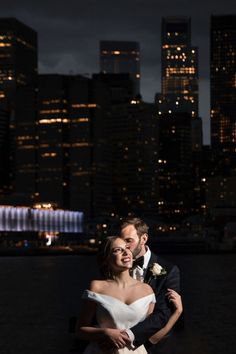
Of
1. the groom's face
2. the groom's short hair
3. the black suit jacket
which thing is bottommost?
the black suit jacket

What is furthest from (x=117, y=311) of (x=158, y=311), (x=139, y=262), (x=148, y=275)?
(x=139, y=262)

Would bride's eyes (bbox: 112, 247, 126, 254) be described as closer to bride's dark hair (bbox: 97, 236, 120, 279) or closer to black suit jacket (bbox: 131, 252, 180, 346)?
bride's dark hair (bbox: 97, 236, 120, 279)

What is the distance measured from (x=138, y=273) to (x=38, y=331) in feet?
109

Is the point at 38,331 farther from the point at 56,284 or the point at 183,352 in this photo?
the point at 56,284

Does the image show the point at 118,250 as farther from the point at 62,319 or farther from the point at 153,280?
the point at 62,319

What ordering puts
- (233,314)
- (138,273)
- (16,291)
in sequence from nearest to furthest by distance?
(138,273)
(233,314)
(16,291)

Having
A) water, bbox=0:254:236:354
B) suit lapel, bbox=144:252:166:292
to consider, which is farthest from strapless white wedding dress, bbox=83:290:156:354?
water, bbox=0:254:236:354

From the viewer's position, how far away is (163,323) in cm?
782

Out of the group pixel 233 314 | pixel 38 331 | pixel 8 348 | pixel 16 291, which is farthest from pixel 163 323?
pixel 16 291

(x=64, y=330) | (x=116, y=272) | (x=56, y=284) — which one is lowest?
(x=56, y=284)

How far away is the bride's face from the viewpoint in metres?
7.48

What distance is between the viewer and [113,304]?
735 centimetres

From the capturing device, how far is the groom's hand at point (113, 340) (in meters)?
7.43

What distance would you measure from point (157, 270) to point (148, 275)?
0.63ft
